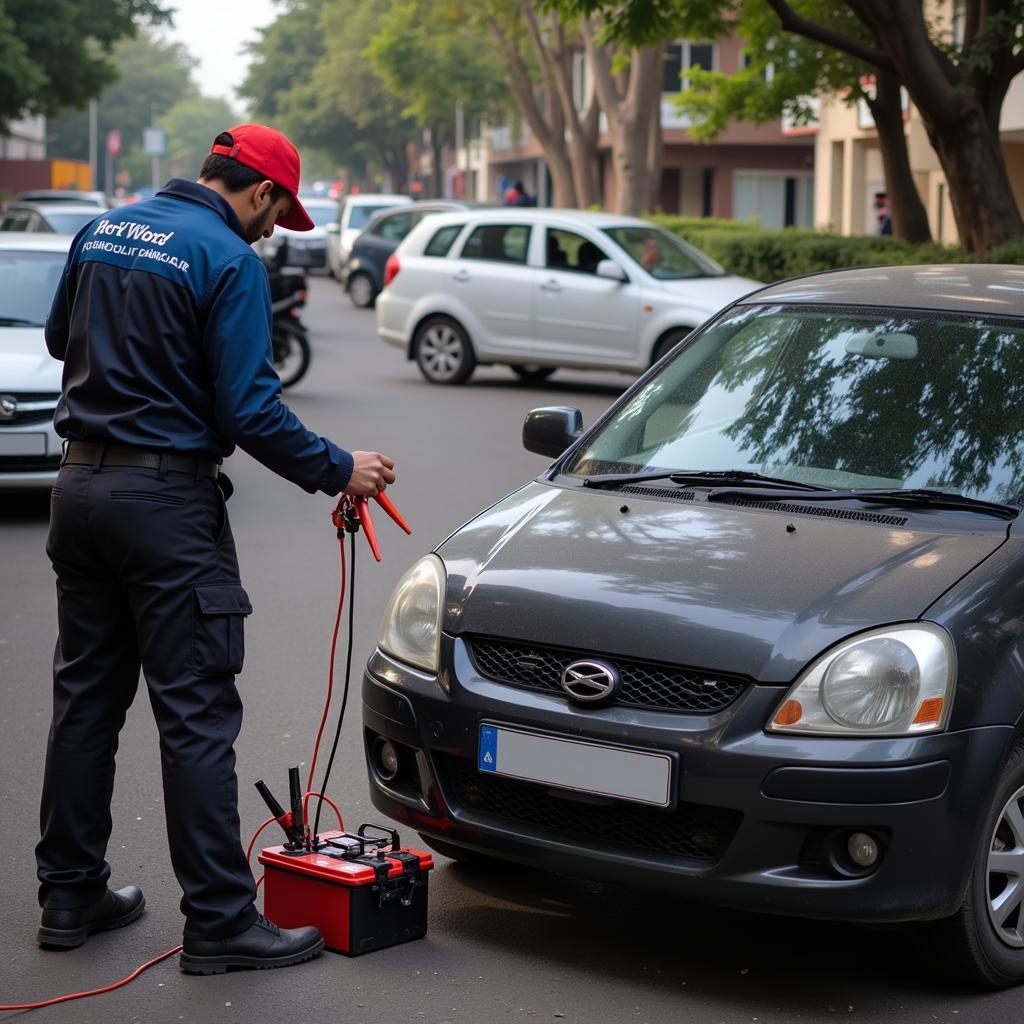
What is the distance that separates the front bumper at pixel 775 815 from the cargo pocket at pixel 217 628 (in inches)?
22.8

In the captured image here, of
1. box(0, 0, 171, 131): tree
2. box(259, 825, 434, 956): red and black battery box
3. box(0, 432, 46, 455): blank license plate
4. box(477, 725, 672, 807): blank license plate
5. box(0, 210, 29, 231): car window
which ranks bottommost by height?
box(259, 825, 434, 956): red and black battery box

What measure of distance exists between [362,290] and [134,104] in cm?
12935

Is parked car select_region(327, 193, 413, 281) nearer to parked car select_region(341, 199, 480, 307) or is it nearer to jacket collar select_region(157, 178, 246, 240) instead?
parked car select_region(341, 199, 480, 307)

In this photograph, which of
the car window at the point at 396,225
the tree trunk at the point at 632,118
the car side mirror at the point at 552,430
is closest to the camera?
the car side mirror at the point at 552,430

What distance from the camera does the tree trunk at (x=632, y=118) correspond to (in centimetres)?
3075

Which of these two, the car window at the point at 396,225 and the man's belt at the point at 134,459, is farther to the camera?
the car window at the point at 396,225

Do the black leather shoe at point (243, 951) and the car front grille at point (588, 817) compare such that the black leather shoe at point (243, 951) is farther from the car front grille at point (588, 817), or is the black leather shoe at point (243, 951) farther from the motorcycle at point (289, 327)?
the motorcycle at point (289, 327)

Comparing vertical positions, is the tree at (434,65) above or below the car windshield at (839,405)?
above

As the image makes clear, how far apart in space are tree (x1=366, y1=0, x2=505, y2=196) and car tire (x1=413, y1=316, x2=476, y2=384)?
104 feet

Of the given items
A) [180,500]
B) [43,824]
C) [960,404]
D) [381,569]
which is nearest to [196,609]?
[180,500]

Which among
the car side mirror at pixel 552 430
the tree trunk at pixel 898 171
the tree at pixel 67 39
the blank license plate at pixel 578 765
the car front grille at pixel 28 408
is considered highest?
the tree at pixel 67 39

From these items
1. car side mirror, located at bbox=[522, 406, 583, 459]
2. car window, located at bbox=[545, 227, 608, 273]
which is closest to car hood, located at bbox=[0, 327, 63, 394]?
car side mirror, located at bbox=[522, 406, 583, 459]

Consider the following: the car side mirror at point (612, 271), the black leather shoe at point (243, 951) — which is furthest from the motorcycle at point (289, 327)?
the black leather shoe at point (243, 951)

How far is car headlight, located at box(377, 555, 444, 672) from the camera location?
450 centimetres
